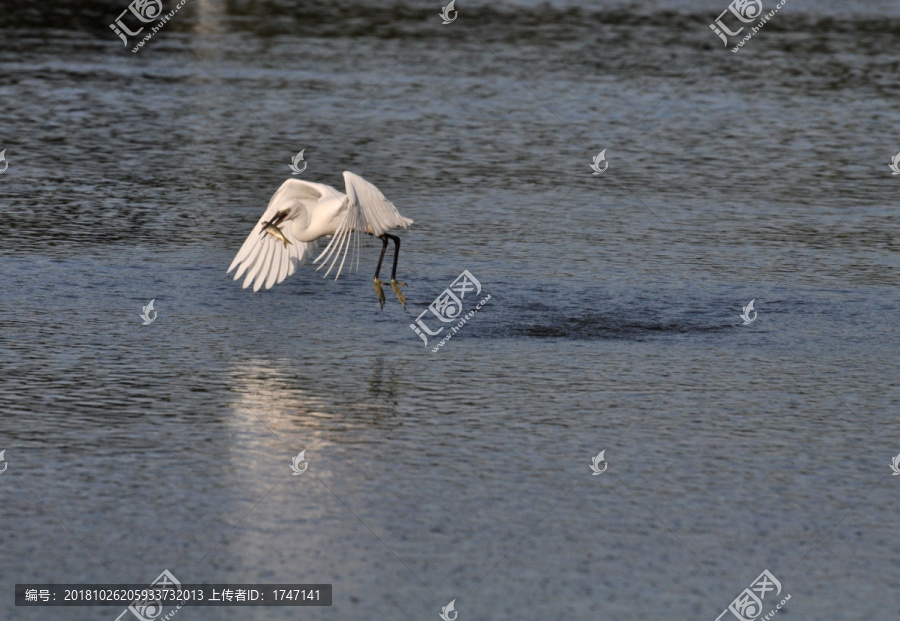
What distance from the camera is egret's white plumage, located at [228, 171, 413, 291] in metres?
10.5

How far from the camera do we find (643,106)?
787 inches

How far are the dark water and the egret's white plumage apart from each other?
1.05 ft

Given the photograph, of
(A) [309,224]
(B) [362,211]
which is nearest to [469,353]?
(B) [362,211]

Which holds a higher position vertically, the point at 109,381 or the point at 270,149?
the point at 109,381

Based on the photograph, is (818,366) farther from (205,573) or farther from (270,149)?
(270,149)

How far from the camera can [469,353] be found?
33.8 ft

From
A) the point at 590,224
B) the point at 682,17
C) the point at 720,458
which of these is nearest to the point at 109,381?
the point at 720,458

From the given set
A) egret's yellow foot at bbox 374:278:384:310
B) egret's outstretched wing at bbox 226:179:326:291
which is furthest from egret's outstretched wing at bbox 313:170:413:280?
egret's outstretched wing at bbox 226:179:326:291

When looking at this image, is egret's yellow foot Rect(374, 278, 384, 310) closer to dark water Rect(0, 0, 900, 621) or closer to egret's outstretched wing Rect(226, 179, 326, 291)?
dark water Rect(0, 0, 900, 621)

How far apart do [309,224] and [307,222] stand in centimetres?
9

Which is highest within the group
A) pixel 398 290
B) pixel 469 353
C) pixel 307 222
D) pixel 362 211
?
pixel 362 211

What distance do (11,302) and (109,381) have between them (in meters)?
2.07

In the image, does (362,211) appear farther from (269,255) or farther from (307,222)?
(269,255)

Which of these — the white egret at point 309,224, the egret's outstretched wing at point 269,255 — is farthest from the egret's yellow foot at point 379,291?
the egret's outstretched wing at point 269,255
